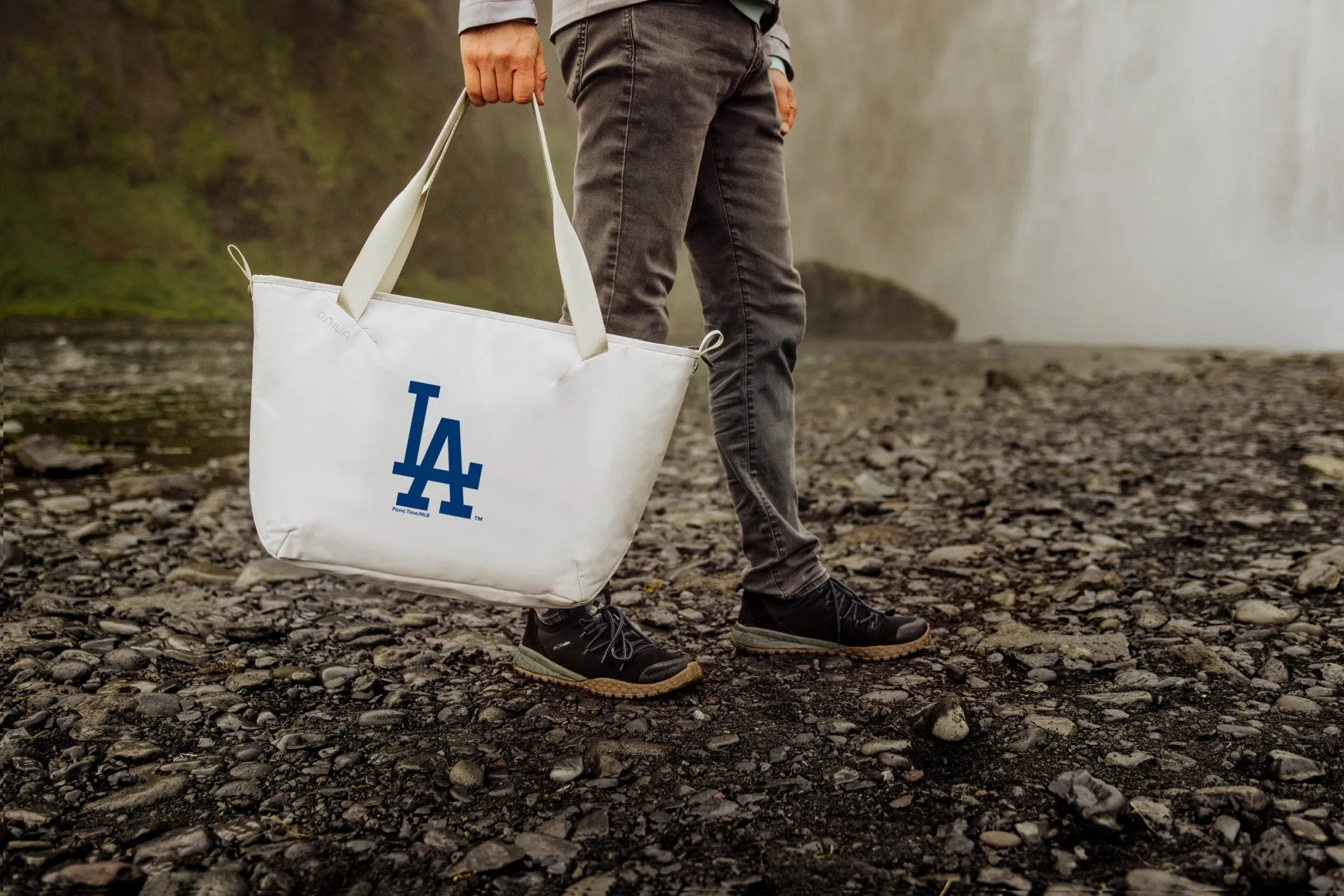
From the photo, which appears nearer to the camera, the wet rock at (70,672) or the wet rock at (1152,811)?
the wet rock at (1152,811)

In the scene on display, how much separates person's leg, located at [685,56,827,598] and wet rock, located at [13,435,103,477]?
693 centimetres

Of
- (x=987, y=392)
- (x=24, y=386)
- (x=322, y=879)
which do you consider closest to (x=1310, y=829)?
(x=322, y=879)

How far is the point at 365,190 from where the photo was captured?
142500 millimetres

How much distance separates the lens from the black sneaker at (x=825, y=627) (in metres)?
3.43

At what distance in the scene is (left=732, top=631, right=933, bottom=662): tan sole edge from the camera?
3.47 meters

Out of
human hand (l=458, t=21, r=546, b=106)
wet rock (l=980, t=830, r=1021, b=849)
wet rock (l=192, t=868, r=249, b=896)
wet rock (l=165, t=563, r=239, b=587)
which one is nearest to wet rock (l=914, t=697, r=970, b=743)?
wet rock (l=980, t=830, r=1021, b=849)

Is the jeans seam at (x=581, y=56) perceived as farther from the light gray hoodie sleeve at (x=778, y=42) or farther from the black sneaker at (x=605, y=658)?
the black sneaker at (x=605, y=658)

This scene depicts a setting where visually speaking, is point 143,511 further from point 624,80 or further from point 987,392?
point 987,392


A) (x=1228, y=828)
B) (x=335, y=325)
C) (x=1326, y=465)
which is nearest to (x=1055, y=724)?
(x=1228, y=828)

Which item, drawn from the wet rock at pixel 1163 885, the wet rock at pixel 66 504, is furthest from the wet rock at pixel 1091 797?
the wet rock at pixel 66 504

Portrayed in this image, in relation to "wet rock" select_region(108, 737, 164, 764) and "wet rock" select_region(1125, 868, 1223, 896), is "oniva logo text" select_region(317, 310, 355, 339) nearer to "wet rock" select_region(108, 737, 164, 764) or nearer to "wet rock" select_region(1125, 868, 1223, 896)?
"wet rock" select_region(108, 737, 164, 764)

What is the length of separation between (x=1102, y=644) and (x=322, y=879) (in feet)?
10.0

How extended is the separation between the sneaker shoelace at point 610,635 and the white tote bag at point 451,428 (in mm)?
668

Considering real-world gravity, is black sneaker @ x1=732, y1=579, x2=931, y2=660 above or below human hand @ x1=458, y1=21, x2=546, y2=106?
below
